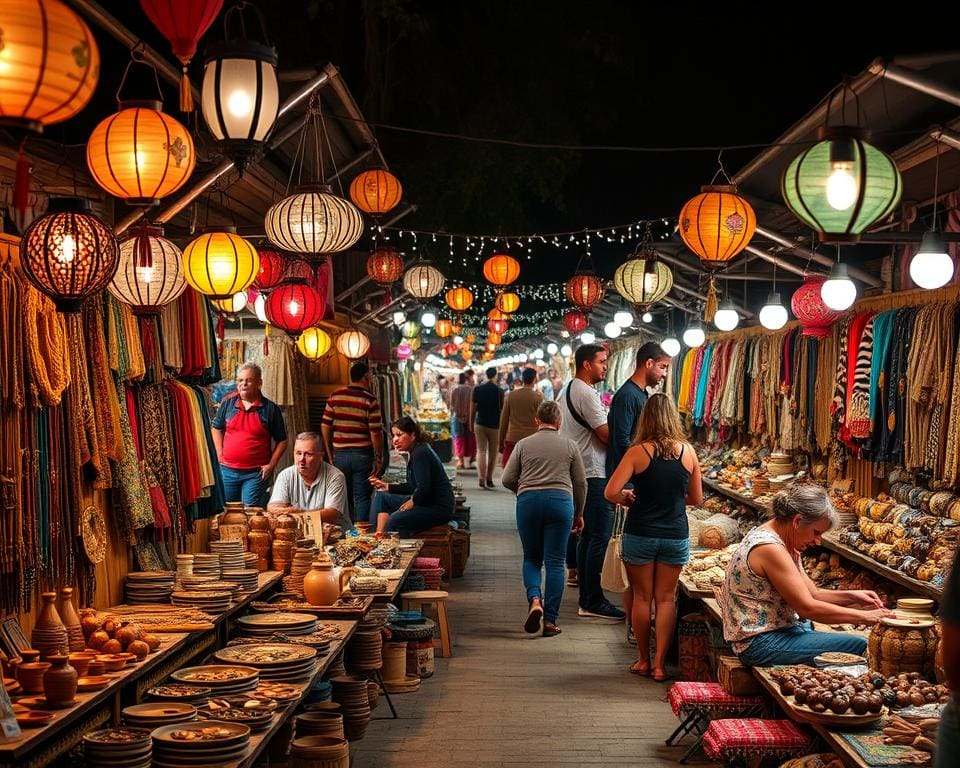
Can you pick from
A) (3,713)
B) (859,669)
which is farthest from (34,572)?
(859,669)

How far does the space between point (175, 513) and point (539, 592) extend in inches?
139

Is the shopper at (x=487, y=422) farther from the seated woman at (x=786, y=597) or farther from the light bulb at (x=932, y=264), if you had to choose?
the seated woman at (x=786, y=597)

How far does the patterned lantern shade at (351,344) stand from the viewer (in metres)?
14.5

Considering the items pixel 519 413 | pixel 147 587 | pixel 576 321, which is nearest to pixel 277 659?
pixel 147 587

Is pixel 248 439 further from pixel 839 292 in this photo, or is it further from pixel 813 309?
pixel 839 292

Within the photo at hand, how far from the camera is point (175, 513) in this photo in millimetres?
6750

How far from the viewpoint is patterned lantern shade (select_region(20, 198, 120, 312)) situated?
14.6 ft

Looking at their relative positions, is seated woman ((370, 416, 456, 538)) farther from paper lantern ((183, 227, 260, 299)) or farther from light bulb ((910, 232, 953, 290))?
light bulb ((910, 232, 953, 290))

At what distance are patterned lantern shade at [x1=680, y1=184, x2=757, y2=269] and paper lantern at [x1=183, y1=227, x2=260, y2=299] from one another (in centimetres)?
305

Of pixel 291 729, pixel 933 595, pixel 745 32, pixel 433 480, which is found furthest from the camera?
pixel 745 32

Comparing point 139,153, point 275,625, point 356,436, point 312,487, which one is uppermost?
point 139,153

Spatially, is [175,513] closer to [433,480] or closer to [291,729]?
[291,729]

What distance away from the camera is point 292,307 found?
9.30m

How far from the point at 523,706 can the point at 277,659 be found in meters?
2.45
